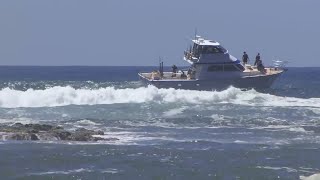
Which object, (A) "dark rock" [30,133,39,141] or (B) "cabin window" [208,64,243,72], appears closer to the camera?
(A) "dark rock" [30,133,39,141]

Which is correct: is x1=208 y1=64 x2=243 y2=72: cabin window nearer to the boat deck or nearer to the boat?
the boat

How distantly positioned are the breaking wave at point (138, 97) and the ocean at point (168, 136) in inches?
2.5

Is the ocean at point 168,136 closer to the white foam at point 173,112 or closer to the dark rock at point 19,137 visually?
the white foam at point 173,112

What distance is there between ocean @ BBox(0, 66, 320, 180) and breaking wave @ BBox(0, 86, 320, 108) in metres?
0.06

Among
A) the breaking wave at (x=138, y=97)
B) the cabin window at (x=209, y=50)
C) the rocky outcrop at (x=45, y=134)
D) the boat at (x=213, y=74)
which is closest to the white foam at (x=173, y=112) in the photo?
the breaking wave at (x=138, y=97)

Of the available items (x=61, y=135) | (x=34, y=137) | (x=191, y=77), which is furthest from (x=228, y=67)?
(x=34, y=137)

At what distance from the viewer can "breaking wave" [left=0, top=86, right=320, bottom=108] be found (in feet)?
152

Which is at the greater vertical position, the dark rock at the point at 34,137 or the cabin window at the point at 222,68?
the cabin window at the point at 222,68

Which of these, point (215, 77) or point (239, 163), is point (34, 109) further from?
point (239, 163)

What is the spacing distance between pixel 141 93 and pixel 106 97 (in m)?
2.50

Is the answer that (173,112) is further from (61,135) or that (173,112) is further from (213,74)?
(61,135)

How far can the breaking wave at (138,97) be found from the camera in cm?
4622

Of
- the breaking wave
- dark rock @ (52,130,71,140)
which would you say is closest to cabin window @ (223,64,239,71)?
the breaking wave

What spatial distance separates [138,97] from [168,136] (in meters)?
19.8
